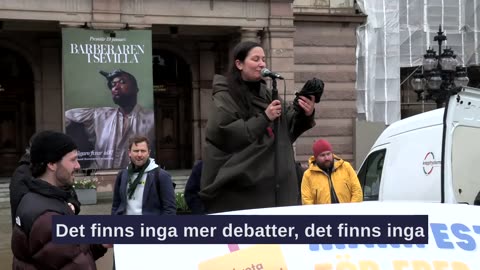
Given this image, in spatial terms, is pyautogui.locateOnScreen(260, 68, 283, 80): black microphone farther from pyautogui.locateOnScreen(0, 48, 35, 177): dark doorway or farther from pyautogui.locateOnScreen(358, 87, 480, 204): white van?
pyautogui.locateOnScreen(0, 48, 35, 177): dark doorway

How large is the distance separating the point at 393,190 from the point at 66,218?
455 cm

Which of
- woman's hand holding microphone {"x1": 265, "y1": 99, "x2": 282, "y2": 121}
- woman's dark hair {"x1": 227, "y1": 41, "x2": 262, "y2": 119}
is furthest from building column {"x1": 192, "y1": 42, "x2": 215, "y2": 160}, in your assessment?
woman's hand holding microphone {"x1": 265, "y1": 99, "x2": 282, "y2": 121}

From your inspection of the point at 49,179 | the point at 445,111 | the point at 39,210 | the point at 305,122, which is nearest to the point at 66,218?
the point at 39,210

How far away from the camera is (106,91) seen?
1752 centimetres

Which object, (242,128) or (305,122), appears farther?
(305,122)

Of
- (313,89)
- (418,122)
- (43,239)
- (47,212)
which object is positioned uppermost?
(313,89)

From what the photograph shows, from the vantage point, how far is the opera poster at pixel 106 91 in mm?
17047

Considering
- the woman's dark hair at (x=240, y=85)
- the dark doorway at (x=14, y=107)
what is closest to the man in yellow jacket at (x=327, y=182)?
the woman's dark hair at (x=240, y=85)

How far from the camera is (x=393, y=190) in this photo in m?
6.08

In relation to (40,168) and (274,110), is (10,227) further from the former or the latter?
(274,110)

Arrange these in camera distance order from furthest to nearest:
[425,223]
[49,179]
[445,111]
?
[445,111], [49,179], [425,223]

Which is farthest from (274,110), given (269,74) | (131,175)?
(131,175)

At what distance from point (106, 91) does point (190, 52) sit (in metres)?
5.67

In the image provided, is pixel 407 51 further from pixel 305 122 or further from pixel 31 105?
pixel 305 122
